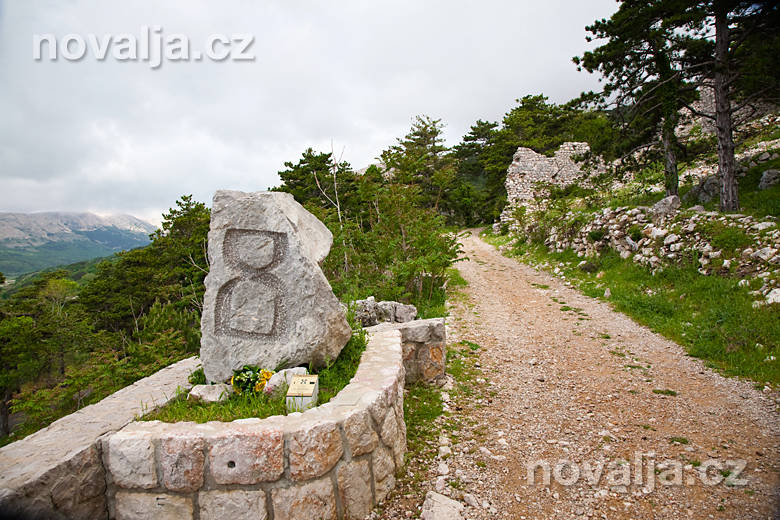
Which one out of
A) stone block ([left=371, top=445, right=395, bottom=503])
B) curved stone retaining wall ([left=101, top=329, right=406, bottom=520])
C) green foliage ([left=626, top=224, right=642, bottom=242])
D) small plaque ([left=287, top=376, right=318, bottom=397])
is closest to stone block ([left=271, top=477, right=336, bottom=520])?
curved stone retaining wall ([left=101, top=329, right=406, bottom=520])

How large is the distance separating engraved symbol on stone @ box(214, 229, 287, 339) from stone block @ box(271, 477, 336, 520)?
1.43m

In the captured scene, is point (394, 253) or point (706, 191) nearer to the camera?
point (394, 253)

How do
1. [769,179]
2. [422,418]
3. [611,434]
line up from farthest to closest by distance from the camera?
1. [769,179]
2. [422,418]
3. [611,434]

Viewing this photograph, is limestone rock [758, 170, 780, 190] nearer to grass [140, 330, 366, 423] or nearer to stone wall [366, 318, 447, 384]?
A: stone wall [366, 318, 447, 384]

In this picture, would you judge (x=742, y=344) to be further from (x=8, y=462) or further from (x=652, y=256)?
(x=8, y=462)

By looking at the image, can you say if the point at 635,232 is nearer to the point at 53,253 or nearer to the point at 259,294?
the point at 259,294

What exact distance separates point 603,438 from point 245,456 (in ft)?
10.5

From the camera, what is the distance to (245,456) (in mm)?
2367

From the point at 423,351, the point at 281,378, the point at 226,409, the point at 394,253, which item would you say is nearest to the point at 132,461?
the point at 226,409

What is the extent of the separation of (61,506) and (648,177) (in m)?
17.8

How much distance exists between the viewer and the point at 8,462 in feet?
7.66

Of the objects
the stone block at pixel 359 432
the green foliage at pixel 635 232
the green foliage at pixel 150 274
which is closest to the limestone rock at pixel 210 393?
the stone block at pixel 359 432

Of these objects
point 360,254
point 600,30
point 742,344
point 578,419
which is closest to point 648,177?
point 600,30

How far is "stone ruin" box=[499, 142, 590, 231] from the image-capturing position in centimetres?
2083
